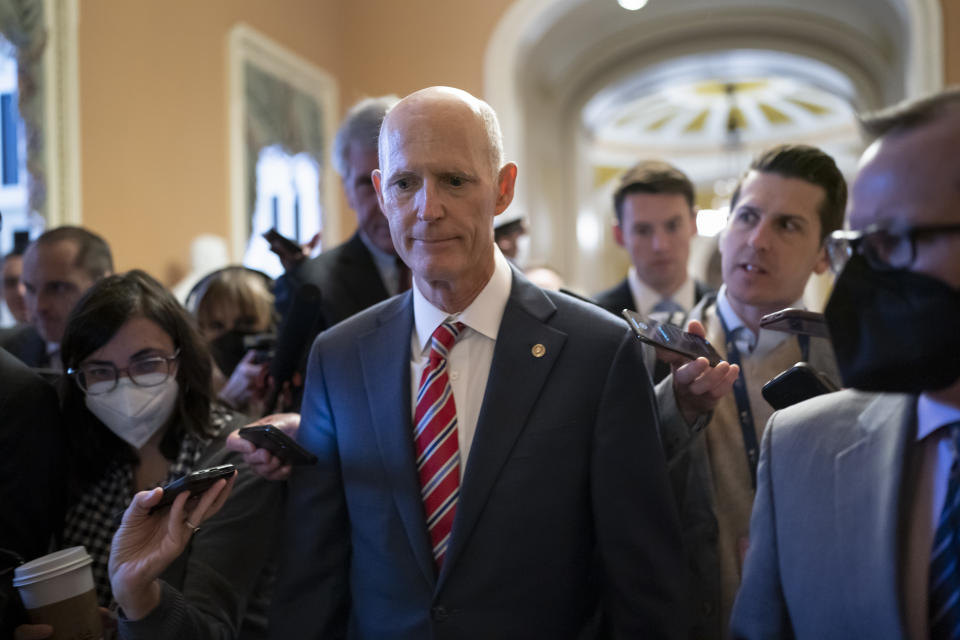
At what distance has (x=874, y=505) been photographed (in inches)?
57.1

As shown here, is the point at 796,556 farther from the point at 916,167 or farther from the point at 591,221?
the point at 591,221

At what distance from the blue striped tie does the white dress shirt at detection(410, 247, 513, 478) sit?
35.1 inches

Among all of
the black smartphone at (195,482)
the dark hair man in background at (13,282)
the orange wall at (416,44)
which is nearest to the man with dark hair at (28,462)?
the black smartphone at (195,482)

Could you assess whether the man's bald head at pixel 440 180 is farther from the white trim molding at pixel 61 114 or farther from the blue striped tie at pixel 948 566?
the white trim molding at pixel 61 114

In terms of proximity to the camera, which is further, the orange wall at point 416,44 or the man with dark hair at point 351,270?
the orange wall at point 416,44

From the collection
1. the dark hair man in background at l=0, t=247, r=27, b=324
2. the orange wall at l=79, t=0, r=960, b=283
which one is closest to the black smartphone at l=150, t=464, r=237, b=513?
the dark hair man in background at l=0, t=247, r=27, b=324

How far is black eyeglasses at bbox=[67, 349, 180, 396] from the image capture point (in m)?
2.38

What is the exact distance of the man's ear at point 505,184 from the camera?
2012 mm

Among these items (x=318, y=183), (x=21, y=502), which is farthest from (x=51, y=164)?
(x=21, y=502)

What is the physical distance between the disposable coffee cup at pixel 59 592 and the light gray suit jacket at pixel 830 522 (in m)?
1.37

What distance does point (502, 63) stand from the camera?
779 centimetres

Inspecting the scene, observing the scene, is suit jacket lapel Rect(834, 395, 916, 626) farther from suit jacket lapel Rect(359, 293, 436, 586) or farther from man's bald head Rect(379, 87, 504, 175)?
man's bald head Rect(379, 87, 504, 175)

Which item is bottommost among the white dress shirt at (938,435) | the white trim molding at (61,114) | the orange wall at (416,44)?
the white dress shirt at (938,435)

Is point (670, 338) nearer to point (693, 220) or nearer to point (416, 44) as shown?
point (693, 220)
